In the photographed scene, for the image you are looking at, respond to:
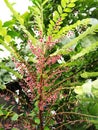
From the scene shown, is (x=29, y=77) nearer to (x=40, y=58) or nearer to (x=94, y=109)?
(x=40, y=58)

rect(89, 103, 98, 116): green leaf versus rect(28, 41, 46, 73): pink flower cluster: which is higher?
rect(28, 41, 46, 73): pink flower cluster

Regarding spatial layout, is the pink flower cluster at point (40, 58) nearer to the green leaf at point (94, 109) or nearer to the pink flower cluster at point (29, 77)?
the pink flower cluster at point (29, 77)

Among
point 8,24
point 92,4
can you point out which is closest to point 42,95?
point 8,24

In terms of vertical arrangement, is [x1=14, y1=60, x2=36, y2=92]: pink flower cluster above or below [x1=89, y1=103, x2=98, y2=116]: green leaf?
above

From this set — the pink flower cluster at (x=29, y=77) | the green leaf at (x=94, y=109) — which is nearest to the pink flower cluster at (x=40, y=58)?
the pink flower cluster at (x=29, y=77)

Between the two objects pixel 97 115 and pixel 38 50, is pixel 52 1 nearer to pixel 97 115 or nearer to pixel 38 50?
pixel 38 50

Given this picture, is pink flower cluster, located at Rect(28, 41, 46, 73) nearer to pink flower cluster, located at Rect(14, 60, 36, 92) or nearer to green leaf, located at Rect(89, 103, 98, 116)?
pink flower cluster, located at Rect(14, 60, 36, 92)

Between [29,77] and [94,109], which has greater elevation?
[29,77]

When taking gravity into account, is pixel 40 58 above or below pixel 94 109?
above

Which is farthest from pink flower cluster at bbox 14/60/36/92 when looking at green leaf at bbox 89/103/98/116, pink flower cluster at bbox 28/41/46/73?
green leaf at bbox 89/103/98/116

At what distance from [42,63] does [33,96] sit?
0.17 meters

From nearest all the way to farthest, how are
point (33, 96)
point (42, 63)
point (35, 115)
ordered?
point (42, 63), point (33, 96), point (35, 115)

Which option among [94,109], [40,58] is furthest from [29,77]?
[94,109]

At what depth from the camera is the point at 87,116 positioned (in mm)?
1181
